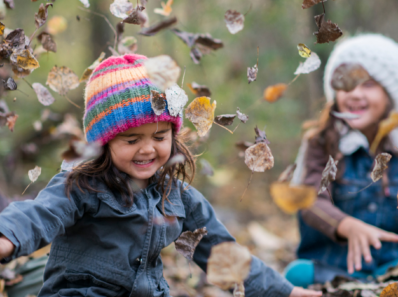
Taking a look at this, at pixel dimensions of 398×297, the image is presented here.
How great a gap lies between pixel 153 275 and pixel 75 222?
402mm

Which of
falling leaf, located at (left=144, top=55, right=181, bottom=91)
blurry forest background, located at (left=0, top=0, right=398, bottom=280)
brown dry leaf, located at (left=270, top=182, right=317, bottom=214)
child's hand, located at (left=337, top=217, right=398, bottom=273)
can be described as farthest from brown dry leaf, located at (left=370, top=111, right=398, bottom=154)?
blurry forest background, located at (left=0, top=0, right=398, bottom=280)

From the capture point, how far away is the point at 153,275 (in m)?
1.58

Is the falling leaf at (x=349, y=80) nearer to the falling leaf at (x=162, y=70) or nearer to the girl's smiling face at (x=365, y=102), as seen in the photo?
the girl's smiling face at (x=365, y=102)

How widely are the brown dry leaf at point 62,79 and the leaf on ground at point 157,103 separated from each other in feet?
1.86

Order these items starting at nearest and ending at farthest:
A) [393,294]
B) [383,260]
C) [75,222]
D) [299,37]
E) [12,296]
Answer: [75,222] → [393,294] → [12,296] → [383,260] → [299,37]

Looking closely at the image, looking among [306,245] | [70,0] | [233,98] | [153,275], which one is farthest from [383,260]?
[70,0]

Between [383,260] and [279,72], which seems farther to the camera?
[279,72]

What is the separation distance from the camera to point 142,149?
147 centimetres

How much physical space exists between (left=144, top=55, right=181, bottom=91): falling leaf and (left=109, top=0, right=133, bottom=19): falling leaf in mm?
399

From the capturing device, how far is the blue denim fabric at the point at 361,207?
2.49 meters

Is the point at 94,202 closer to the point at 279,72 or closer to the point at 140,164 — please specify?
the point at 140,164

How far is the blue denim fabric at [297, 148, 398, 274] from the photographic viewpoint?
97.9 inches

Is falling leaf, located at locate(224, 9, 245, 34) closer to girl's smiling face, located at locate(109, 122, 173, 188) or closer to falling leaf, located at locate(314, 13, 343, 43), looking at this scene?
falling leaf, located at locate(314, 13, 343, 43)

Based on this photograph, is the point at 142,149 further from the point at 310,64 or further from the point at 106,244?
the point at 310,64
